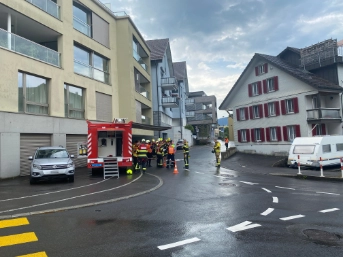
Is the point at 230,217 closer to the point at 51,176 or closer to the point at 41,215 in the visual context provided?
the point at 41,215

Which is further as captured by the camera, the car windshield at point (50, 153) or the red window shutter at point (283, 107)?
the red window shutter at point (283, 107)

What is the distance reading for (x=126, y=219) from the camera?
6625 mm

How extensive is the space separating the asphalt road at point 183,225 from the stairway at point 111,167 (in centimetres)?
539

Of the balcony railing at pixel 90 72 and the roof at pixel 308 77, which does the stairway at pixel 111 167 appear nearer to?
the balcony railing at pixel 90 72

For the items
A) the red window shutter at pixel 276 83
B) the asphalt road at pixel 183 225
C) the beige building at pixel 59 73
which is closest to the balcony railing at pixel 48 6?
the beige building at pixel 59 73

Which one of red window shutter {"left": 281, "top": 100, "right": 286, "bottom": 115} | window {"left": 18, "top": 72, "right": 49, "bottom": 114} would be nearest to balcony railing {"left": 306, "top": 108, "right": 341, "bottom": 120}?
red window shutter {"left": 281, "top": 100, "right": 286, "bottom": 115}

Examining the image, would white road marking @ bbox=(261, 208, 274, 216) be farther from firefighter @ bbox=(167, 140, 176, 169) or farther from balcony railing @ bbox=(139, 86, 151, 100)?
balcony railing @ bbox=(139, 86, 151, 100)

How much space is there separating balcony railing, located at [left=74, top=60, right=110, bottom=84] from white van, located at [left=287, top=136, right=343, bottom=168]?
15995 millimetres

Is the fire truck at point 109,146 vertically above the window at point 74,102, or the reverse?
the window at point 74,102

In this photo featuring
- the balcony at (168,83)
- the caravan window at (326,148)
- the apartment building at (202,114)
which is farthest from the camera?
the apartment building at (202,114)

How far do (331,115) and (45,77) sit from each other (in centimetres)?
2391

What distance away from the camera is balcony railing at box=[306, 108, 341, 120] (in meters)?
26.0

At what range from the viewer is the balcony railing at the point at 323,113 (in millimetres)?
25984

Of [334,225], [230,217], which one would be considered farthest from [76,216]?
[334,225]
